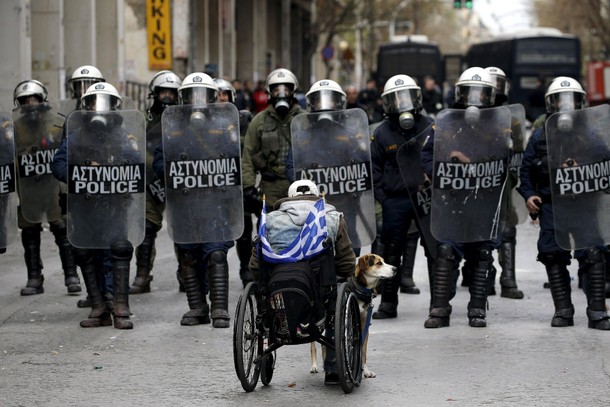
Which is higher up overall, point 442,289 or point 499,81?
point 499,81

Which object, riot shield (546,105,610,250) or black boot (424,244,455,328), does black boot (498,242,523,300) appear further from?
riot shield (546,105,610,250)

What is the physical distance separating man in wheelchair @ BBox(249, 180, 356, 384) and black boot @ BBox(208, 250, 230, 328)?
2.32 metres

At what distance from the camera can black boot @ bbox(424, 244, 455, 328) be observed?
988cm

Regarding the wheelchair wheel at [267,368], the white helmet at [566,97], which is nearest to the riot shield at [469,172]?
the white helmet at [566,97]

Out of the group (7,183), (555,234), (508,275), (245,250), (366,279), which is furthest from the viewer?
(245,250)

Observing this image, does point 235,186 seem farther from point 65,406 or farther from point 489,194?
point 65,406

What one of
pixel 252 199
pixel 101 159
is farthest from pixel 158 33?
pixel 101 159

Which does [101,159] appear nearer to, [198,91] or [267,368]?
[198,91]

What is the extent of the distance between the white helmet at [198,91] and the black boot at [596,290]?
9.71ft

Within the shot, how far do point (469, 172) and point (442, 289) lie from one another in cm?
87

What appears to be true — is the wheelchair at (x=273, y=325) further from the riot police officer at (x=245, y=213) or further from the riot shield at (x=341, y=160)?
the riot police officer at (x=245, y=213)

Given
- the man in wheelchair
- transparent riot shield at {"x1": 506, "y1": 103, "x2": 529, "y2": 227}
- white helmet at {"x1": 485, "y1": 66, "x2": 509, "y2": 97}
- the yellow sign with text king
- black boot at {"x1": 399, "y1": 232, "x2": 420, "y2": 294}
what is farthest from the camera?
the yellow sign with text king

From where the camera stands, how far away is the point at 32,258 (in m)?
12.0

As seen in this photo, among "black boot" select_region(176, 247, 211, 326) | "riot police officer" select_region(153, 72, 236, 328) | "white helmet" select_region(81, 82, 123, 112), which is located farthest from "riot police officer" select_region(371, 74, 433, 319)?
"white helmet" select_region(81, 82, 123, 112)
